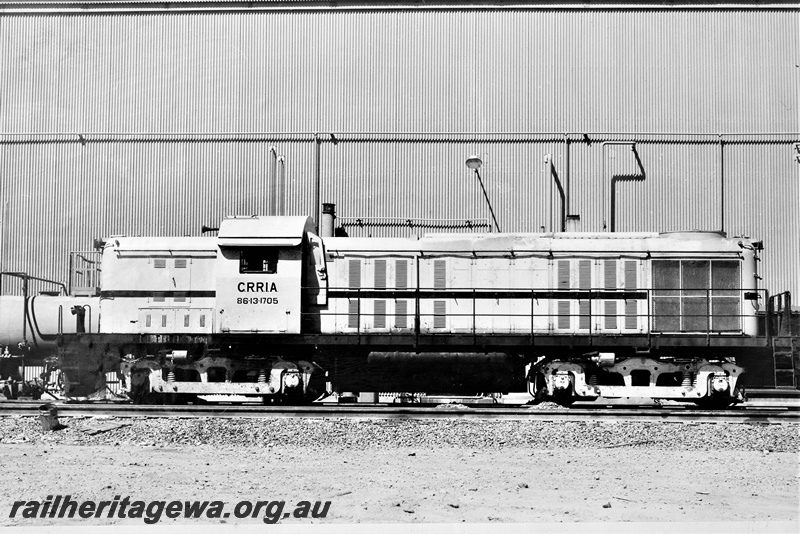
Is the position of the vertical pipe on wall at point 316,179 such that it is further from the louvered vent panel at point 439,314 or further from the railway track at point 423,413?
the railway track at point 423,413

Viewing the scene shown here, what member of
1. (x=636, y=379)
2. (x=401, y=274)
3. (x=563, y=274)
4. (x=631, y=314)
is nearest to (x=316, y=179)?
(x=401, y=274)

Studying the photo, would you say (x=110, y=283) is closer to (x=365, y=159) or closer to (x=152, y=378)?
(x=152, y=378)

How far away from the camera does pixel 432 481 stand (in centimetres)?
793

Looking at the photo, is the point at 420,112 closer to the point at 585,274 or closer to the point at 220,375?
the point at 585,274

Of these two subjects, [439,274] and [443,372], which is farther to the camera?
[439,274]

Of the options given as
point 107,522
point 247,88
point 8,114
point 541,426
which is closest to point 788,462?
point 541,426

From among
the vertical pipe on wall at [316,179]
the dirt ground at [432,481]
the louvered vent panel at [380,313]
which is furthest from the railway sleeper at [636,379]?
the vertical pipe on wall at [316,179]

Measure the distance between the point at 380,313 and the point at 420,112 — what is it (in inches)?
282

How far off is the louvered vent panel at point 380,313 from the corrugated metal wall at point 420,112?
16.8 ft

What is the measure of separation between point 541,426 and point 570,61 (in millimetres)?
11718

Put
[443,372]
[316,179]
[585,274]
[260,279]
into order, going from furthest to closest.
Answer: [316,179] < [585,274] < [260,279] < [443,372]

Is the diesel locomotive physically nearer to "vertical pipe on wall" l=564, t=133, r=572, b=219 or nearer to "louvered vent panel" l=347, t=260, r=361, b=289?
"louvered vent panel" l=347, t=260, r=361, b=289

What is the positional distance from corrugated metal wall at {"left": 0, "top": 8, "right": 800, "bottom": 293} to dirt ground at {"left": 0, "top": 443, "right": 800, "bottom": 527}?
10641 mm

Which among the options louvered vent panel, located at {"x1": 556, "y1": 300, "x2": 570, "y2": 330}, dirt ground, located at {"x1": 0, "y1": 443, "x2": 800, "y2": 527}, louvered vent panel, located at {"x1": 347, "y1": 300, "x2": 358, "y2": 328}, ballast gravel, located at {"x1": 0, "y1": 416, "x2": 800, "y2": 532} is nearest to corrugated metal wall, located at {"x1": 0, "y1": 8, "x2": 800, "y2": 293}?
louvered vent panel, located at {"x1": 347, "y1": 300, "x2": 358, "y2": 328}
